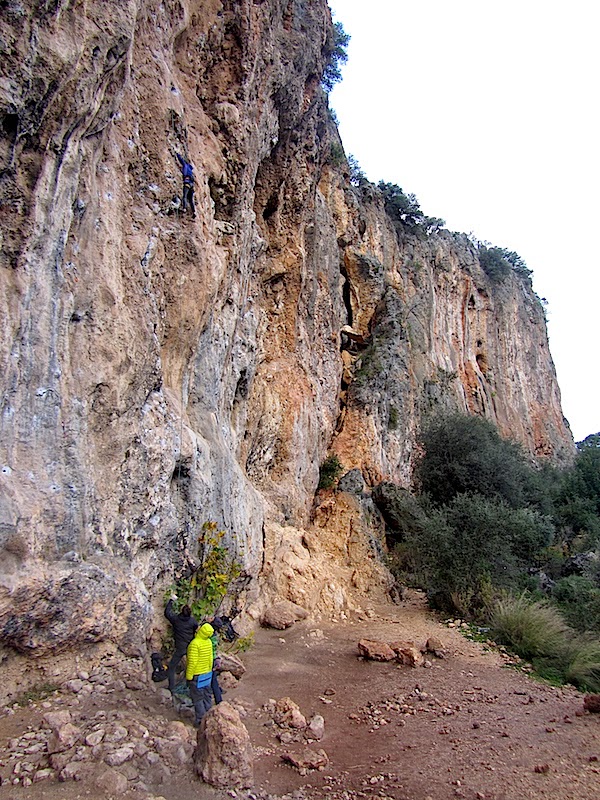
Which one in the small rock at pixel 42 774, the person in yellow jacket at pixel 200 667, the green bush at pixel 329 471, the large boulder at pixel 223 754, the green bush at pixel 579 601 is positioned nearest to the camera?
the small rock at pixel 42 774

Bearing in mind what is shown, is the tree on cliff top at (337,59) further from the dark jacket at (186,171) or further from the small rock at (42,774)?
the small rock at (42,774)

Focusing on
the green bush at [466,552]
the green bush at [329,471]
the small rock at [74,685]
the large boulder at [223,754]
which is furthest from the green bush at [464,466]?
the small rock at [74,685]

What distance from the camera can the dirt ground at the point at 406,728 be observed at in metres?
4.25

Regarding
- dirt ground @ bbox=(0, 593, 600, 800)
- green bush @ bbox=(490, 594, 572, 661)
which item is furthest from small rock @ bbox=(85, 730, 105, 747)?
green bush @ bbox=(490, 594, 572, 661)

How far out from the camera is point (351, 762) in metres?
4.80

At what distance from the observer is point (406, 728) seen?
564cm

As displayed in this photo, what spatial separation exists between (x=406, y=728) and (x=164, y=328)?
5.55m

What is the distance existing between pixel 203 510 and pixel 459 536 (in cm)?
679

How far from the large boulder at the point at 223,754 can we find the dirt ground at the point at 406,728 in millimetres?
74

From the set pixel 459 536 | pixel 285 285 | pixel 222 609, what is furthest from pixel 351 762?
pixel 285 285

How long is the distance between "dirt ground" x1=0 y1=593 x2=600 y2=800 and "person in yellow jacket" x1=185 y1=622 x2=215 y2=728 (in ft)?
0.92

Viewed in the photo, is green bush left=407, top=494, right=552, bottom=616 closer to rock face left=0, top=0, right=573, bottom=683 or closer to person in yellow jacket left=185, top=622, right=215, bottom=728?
rock face left=0, top=0, right=573, bottom=683

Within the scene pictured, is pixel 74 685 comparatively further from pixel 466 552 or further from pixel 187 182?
pixel 466 552

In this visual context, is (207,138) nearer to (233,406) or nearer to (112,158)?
(112,158)
